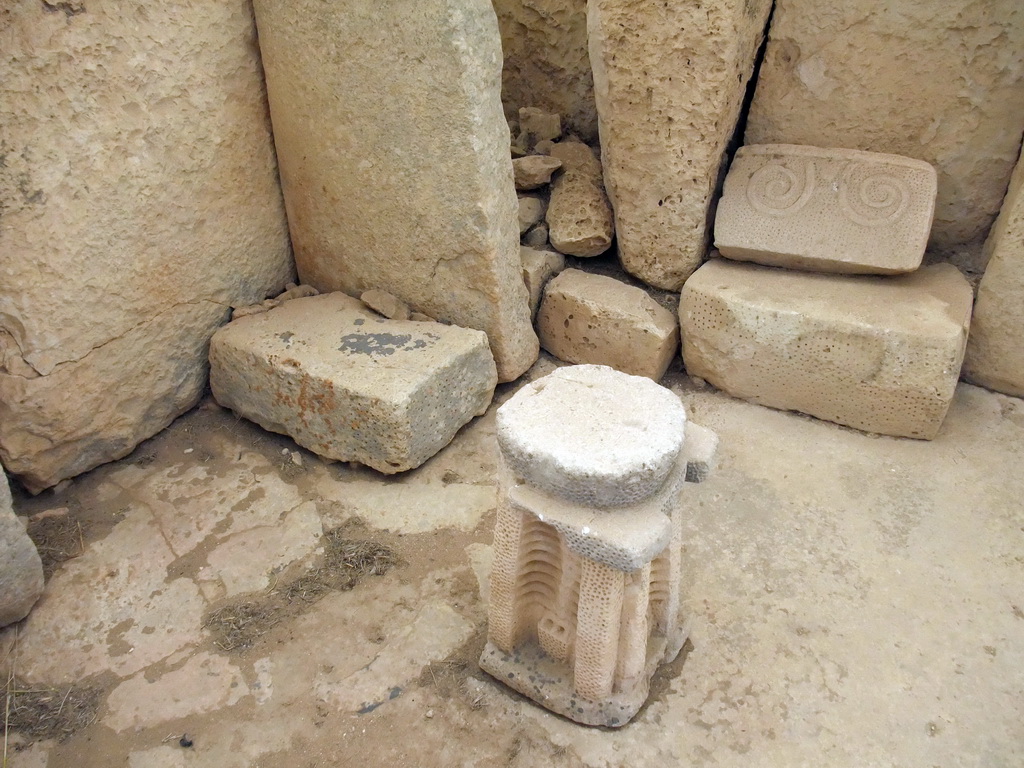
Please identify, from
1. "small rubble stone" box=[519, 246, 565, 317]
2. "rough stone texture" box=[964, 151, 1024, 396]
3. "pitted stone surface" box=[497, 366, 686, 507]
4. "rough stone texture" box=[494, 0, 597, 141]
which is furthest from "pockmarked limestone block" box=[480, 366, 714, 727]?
"rough stone texture" box=[494, 0, 597, 141]

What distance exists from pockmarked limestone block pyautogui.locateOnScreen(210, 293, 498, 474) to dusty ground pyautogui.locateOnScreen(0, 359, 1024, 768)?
11cm

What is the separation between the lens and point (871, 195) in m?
2.76

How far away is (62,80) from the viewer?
2162 millimetres

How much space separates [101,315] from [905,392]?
2.59 m

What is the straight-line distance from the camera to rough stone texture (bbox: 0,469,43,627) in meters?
1.99

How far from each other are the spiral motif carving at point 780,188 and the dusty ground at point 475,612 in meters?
0.76

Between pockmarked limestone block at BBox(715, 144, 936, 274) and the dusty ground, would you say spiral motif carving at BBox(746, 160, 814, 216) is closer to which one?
pockmarked limestone block at BBox(715, 144, 936, 274)

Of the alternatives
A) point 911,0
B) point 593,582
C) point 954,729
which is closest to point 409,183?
point 593,582

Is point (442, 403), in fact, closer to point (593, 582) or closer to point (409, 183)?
point (409, 183)

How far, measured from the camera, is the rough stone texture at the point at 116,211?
216cm

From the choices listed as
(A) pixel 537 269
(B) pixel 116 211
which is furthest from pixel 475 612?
(B) pixel 116 211

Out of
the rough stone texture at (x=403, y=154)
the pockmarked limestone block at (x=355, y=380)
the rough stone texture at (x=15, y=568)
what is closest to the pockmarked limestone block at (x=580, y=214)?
the rough stone texture at (x=403, y=154)

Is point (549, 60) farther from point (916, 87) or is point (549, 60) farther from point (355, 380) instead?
point (355, 380)

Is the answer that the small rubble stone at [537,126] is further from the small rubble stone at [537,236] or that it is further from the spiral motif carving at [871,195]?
the spiral motif carving at [871,195]
